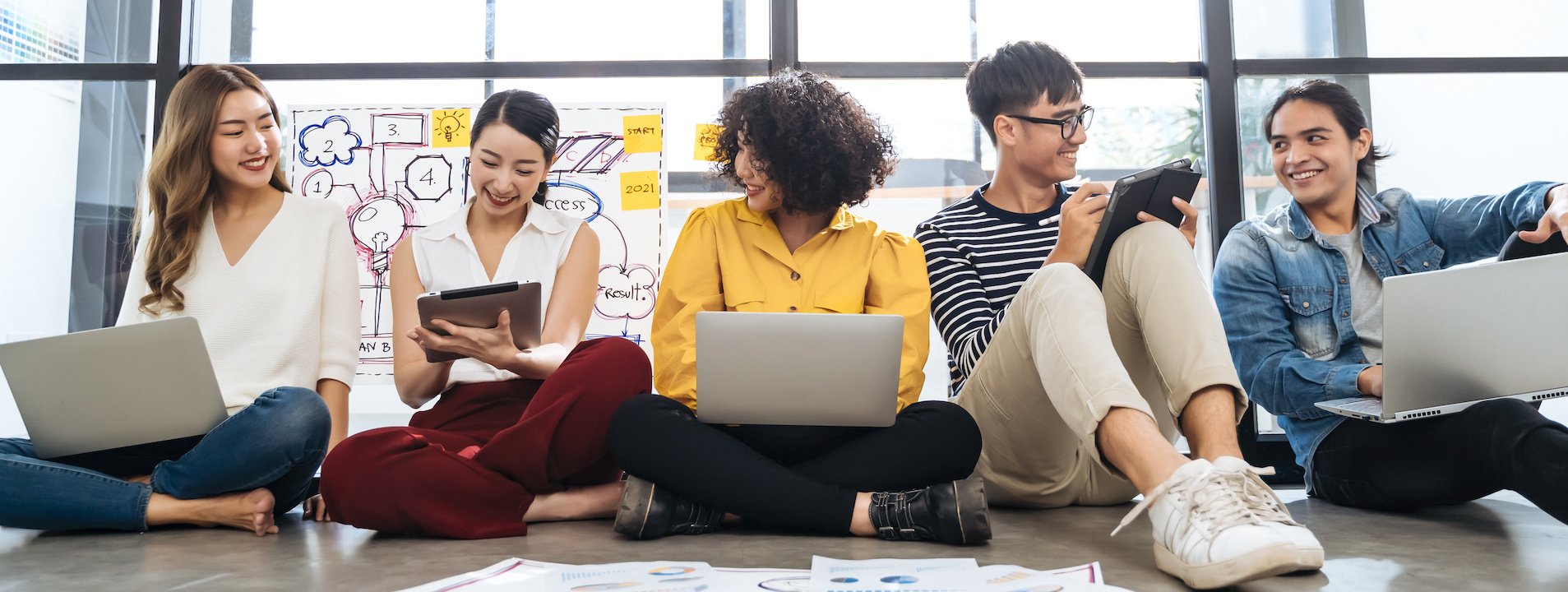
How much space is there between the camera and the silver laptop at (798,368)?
1.33 m

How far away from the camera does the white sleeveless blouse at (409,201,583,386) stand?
1.97 metres

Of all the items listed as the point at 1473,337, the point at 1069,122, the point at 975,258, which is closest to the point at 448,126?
the point at 975,258

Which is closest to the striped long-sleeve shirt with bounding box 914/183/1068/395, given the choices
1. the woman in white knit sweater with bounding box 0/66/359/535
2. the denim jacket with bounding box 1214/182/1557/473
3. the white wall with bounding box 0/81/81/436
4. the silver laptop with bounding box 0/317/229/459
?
the denim jacket with bounding box 1214/182/1557/473

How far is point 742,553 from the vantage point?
1.36m

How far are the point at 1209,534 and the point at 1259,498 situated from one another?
10 centimetres

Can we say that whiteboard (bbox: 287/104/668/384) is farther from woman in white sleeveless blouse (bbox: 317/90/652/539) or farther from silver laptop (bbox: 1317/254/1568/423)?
silver laptop (bbox: 1317/254/1568/423)

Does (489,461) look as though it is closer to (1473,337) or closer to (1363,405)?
(1363,405)

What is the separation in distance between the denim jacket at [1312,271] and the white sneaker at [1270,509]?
0.70 metres

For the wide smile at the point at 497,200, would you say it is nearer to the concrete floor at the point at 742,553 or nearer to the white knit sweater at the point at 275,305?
the white knit sweater at the point at 275,305

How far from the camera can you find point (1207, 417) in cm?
130

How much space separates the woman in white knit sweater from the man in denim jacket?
179cm

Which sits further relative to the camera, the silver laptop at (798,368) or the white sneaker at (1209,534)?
the silver laptop at (798,368)

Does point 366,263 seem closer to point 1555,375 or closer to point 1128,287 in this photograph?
point 1128,287

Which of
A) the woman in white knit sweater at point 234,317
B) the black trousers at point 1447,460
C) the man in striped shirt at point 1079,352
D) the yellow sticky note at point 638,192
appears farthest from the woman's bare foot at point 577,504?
the black trousers at point 1447,460
